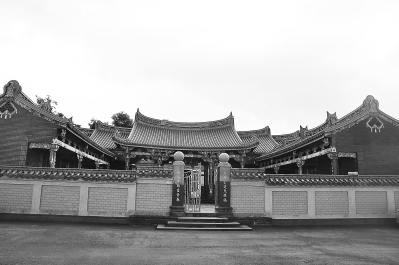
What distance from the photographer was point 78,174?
10.6 m

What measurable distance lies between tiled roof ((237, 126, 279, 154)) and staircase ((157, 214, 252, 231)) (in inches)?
600

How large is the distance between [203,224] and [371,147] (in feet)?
34.5

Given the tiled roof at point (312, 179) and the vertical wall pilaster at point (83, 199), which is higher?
the tiled roof at point (312, 179)

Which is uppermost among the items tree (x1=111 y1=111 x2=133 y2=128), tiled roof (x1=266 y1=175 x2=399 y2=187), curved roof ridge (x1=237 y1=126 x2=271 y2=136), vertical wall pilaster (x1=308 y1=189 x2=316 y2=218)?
tree (x1=111 y1=111 x2=133 y2=128)

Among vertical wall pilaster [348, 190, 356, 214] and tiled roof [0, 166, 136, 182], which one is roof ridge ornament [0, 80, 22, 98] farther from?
→ vertical wall pilaster [348, 190, 356, 214]

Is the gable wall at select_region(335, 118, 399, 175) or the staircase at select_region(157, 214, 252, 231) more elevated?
the gable wall at select_region(335, 118, 399, 175)

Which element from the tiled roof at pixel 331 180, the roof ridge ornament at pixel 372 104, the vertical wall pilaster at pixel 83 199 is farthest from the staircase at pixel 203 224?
the roof ridge ornament at pixel 372 104

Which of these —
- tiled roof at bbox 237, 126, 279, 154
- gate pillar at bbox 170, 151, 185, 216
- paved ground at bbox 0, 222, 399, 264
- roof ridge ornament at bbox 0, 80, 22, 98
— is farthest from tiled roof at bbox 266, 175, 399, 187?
tiled roof at bbox 237, 126, 279, 154

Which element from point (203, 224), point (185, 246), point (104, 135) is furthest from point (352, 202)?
point (104, 135)

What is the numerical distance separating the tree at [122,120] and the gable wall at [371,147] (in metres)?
39.4

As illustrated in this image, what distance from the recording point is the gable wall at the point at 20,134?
1434 centimetres

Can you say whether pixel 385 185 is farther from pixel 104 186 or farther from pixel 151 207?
pixel 104 186

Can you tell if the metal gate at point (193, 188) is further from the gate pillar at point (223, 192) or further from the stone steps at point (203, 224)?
the stone steps at point (203, 224)

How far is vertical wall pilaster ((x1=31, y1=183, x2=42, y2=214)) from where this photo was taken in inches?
404
